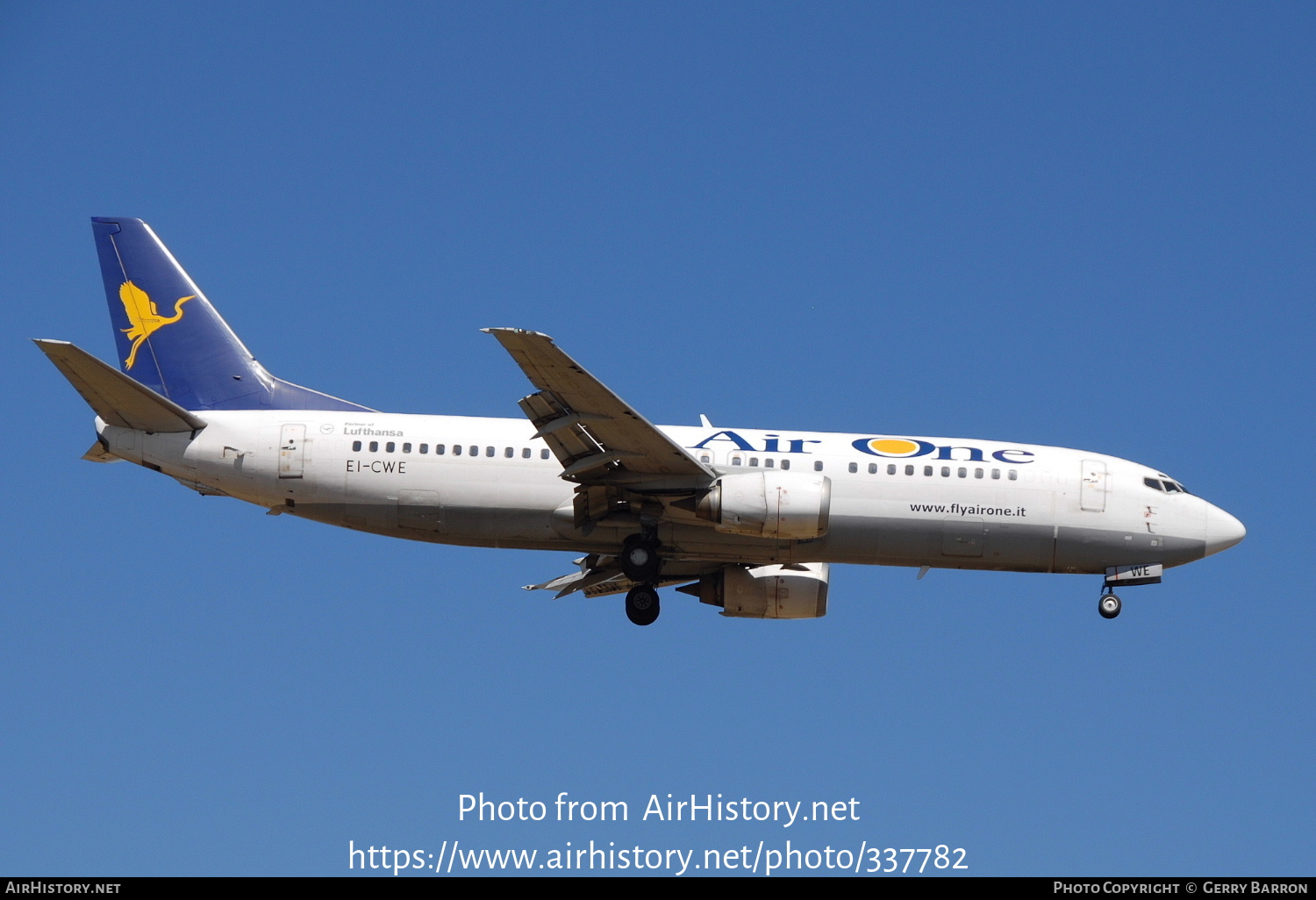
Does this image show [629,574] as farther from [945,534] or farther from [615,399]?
[945,534]

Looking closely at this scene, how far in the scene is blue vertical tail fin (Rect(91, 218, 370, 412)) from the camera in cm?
3528

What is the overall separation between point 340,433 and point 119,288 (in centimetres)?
724

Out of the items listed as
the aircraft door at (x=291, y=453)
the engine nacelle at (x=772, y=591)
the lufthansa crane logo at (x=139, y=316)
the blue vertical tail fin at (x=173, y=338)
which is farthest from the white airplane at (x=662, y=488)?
the lufthansa crane logo at (x=139, y=316)

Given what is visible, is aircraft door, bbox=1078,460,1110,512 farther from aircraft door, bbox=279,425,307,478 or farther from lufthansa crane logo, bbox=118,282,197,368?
lufthansa crane logo, bbox=118,282,197,368

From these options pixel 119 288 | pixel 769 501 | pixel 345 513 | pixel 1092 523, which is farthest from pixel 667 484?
pixel 119 288

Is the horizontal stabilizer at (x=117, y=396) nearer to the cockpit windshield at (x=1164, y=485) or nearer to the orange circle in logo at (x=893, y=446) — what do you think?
the orange circle in logo at (x=893, y=446)

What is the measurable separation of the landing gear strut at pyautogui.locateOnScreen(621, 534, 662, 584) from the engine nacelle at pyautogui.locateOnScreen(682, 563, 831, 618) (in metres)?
3.19

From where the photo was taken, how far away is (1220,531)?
3459 cm

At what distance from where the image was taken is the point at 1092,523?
34031mm

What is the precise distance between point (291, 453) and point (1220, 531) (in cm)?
2039

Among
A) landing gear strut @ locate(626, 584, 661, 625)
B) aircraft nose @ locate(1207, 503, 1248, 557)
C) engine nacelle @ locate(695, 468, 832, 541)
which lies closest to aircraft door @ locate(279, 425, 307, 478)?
landing gear strut @ locate(626, 584, 661, 625)

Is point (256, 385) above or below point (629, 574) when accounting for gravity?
above

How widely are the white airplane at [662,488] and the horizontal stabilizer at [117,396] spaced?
41mm

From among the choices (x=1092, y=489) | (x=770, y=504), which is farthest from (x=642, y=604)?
(x=1092, y=489)
